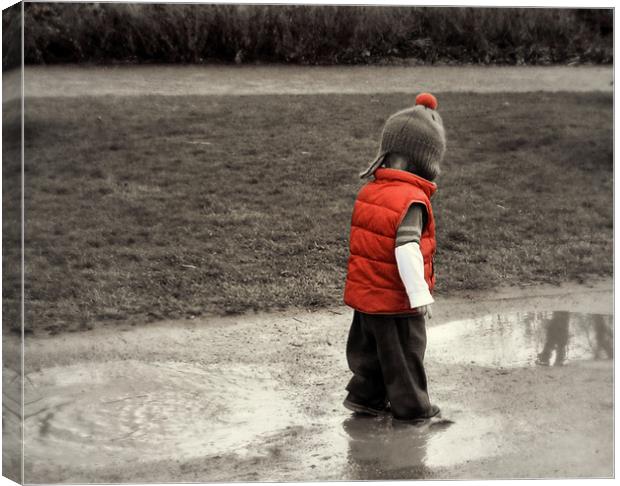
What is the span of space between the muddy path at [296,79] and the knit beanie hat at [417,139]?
152 centimetres

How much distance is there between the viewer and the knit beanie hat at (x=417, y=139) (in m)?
5.09

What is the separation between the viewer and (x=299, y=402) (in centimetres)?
562

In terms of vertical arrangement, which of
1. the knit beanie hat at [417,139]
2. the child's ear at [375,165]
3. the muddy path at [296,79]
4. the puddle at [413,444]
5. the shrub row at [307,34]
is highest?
the shrub row at [307,34]

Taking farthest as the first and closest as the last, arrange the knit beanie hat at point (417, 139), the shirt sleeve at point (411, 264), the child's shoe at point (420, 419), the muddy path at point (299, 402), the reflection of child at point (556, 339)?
the reflection of child at point (556, 339) < the child's shoe at point (420, 419) < the muddy path at point (299, 402) < the knit beanie hat at point (417, 139) < the shirt sleeve at point (411, 264)

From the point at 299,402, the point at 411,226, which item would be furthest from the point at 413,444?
the point at 411,226

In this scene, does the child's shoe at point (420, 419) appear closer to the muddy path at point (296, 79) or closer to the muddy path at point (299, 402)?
the muddy path at point (299, 402)

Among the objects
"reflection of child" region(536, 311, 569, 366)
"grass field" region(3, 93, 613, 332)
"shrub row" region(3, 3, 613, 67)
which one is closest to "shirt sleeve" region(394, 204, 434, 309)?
"reflection of child" region(536, 311, 569, 366)

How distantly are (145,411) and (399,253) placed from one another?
150 centimetres

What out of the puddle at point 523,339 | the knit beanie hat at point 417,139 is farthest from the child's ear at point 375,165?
the puddle at point 523,339

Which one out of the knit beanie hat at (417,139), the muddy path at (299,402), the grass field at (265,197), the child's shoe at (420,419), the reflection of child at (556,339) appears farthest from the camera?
the grass field at (265,197)

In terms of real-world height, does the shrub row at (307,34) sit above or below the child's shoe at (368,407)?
above

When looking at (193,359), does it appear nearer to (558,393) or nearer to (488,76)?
(558,393)

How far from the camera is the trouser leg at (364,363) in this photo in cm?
530

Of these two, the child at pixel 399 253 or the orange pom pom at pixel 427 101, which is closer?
the child at pixel 399 253
